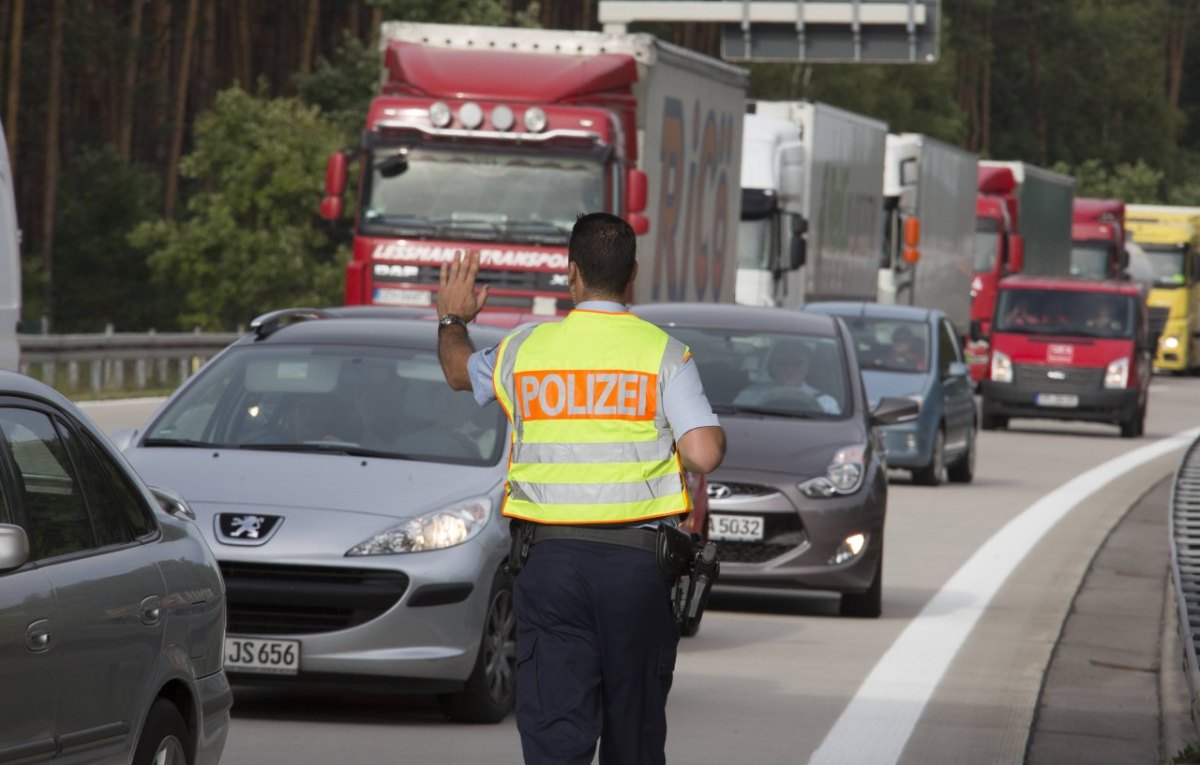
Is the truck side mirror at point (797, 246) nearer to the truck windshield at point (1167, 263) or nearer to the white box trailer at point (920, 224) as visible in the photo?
the white box trailer at point (920, 224)

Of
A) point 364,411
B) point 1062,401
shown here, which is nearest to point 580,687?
point 364,411

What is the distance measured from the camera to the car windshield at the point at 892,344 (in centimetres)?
2395

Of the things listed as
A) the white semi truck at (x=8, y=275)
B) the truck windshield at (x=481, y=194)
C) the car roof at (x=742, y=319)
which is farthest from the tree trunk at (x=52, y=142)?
the white semi truck at (x=8, y=275)

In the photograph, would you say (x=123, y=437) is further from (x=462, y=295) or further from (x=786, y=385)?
(x=786, y=385)

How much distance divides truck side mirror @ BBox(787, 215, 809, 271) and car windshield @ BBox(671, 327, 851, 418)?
15310mm

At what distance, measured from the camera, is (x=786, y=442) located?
13703mm

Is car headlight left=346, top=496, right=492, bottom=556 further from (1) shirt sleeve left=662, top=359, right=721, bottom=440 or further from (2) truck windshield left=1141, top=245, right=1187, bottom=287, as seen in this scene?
(2) truck windshield left=1141, top=245, right=1187, bottom=287

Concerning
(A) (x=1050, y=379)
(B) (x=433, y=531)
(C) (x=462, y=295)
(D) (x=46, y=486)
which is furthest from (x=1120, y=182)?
(D) (x=46, y=486)

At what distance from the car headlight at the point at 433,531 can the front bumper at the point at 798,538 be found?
13.7 feet

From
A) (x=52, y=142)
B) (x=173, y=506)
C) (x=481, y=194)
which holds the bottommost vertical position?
(x=173, y=506)

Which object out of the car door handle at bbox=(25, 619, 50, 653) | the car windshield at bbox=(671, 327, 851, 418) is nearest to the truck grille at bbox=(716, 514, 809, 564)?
the car windshield at bbox=(671, 327, 851, 418)

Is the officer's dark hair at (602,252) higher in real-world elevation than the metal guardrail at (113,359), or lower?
higher

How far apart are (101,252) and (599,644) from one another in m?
50.0

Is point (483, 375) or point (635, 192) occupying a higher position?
point (635, 192)
